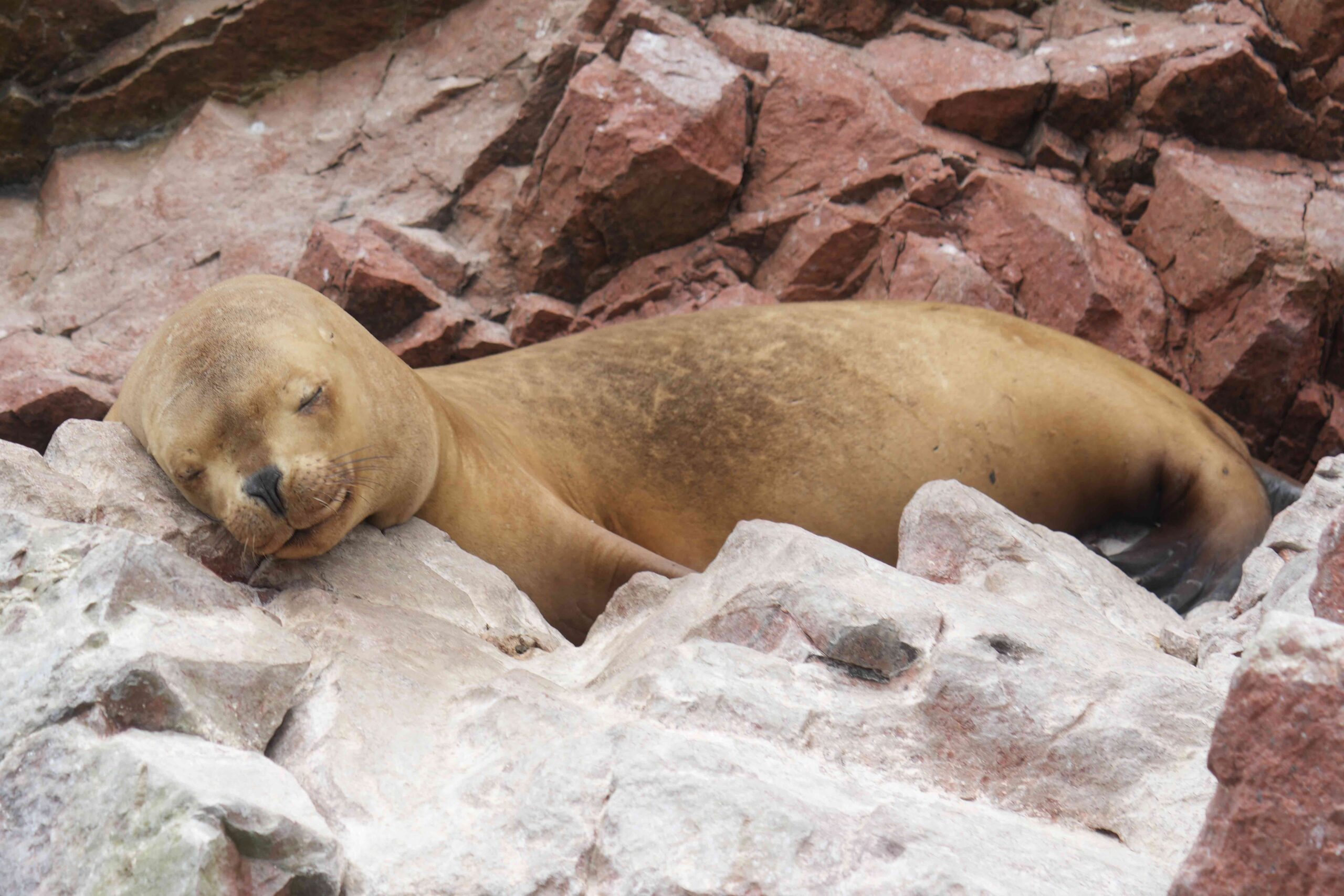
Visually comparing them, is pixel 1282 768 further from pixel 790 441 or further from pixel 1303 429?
pixel 1303 429

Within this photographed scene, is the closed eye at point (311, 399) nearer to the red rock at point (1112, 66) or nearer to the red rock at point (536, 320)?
the red rock at point (536, 320)

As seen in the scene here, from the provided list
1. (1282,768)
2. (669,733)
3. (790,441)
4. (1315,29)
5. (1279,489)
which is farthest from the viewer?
(1315,29)

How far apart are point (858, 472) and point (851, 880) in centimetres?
306

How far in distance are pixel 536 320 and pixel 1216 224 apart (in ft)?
11.0

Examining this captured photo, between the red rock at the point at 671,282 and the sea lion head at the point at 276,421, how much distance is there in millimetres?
2746

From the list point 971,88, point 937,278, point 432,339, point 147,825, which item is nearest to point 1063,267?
point 937,278

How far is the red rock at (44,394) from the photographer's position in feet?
18.6

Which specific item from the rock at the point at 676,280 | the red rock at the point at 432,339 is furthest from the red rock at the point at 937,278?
the red rock at the point at 432,339

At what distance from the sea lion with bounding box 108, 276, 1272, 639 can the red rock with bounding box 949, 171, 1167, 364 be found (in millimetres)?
823

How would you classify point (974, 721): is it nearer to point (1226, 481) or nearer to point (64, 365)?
point (1226, 481)

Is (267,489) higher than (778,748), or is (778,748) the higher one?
(267,489)

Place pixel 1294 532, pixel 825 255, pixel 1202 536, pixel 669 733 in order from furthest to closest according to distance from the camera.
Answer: pixel 825 255 < pixel 1202 536 < pixel 1294 532 < pixel 669 733

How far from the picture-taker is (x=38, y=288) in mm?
6609

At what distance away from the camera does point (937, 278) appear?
617 cm
